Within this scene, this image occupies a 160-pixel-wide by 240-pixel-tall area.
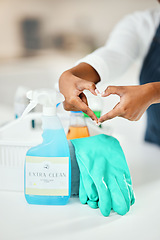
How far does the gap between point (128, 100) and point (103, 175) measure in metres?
0.16

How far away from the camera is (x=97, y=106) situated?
2.81ft

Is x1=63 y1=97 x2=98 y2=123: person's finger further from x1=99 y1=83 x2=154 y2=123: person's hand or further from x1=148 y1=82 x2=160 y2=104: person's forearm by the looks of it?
x1=148 y1=82 x2=160 y2=104: person's forearm

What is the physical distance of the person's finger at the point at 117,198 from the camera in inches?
22.7

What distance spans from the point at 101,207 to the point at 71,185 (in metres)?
0.09

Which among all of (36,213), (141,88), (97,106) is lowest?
(36,213)

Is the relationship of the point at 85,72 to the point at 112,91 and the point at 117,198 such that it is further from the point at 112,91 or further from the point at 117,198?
the point at 117,198

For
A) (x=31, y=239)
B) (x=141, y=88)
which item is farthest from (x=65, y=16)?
(x=31, y=239)

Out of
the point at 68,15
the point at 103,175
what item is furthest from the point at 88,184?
the point at 68,15

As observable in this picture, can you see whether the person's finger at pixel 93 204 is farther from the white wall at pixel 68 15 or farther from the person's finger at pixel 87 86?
the white wall at pixel 68 15

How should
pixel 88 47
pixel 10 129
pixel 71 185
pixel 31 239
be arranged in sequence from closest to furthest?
pixel 31 239 → pixel 71 185 → pixel 10 129 → pixel 88 47

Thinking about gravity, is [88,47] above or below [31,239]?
above

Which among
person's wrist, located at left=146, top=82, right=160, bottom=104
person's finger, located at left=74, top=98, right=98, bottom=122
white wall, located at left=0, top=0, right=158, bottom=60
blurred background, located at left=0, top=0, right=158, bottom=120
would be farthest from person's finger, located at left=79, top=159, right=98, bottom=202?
white wall, located at left=0, top=0, right=158, bottom=60

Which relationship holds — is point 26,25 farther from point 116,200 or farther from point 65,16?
point 116,200

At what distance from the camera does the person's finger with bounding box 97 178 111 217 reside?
0.58 metres
